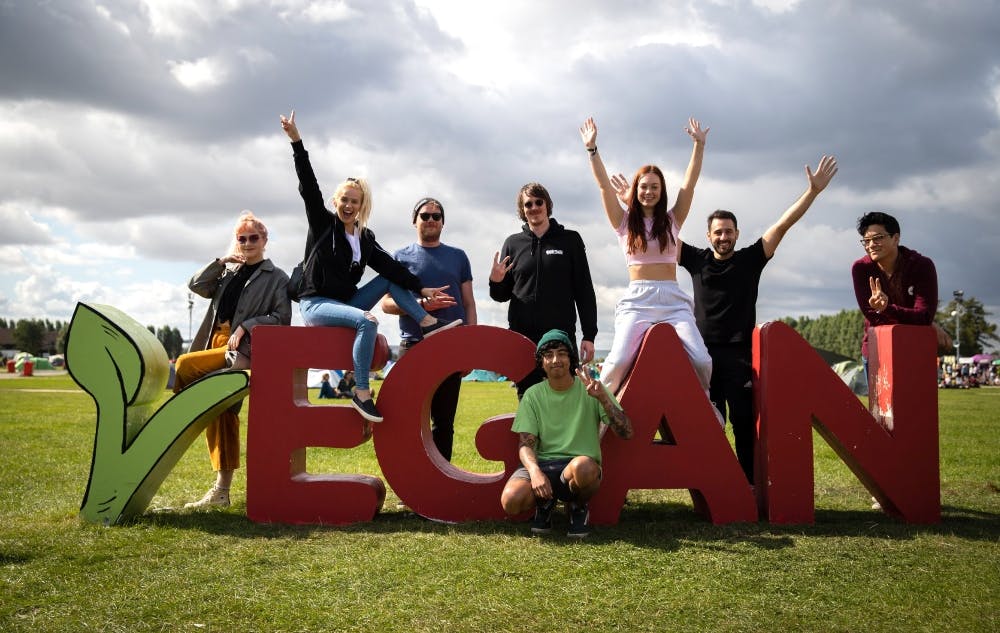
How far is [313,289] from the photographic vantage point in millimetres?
5391

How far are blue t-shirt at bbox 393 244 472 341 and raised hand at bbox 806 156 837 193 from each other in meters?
2.75

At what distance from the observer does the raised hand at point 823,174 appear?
18.2ft

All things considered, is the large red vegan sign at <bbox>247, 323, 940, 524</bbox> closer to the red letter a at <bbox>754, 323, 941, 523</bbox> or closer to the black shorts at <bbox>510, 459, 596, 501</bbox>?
the red letter a at <bbox>754, 323, 941, 523</bbox>

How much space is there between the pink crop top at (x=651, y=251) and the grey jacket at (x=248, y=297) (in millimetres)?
2689

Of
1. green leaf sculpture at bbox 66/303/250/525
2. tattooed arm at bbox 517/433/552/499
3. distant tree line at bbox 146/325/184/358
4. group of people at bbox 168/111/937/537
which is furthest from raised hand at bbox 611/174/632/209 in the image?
distant tree line at bbox 146/325/184/358

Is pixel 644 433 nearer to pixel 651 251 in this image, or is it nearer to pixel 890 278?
pixel 651 251

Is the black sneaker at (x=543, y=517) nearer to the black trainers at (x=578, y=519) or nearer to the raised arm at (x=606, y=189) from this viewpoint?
the black trainers at (x=578, y=519)

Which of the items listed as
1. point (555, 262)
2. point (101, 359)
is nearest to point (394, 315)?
point (555, 262)

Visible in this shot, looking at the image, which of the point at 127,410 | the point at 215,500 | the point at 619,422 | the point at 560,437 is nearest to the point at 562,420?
the point at 560,437

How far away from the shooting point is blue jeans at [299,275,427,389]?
514 centimetres

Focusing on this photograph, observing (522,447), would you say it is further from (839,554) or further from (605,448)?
(839,554)

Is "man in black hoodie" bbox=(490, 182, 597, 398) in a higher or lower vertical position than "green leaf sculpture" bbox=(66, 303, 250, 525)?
higher

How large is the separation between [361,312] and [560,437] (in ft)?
5.40

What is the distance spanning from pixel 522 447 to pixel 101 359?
10.4 ft
